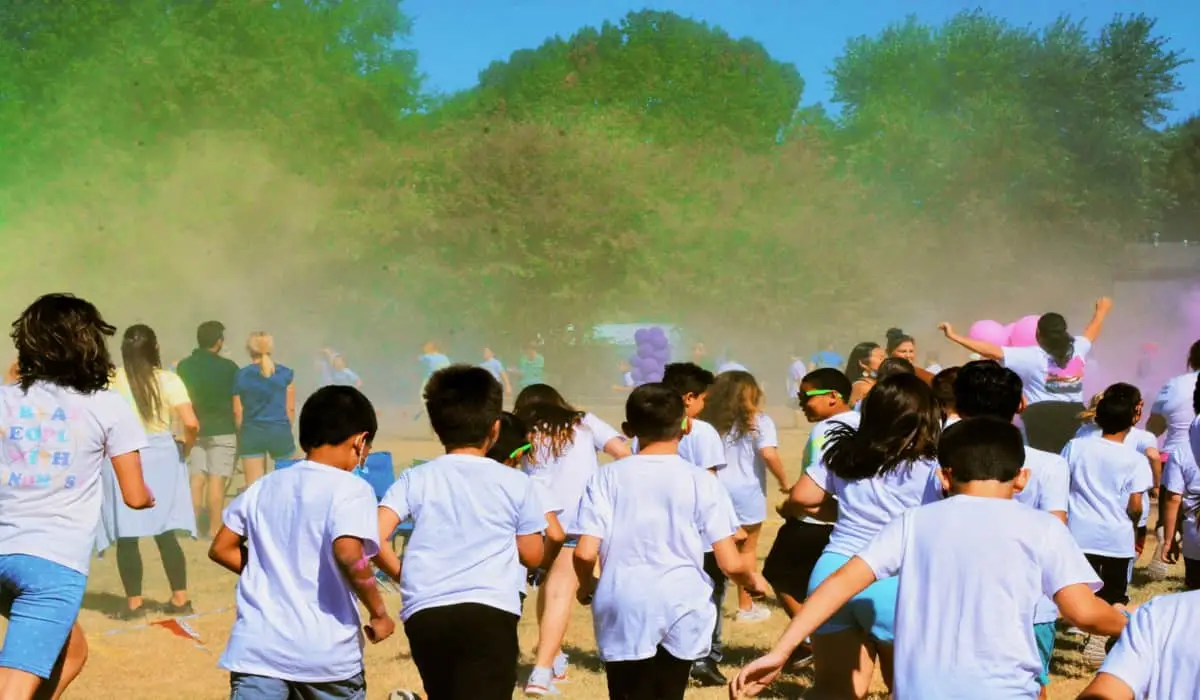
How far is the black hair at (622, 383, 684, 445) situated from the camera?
525cm

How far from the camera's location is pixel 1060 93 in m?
54.5

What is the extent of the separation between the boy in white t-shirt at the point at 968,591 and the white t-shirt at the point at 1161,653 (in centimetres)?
78

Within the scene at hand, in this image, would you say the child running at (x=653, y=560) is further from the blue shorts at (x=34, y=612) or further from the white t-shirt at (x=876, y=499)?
the blue shorts at (x=34, y=612)

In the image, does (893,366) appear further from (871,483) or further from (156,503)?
(156,503)

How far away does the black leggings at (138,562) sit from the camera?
9672 mm

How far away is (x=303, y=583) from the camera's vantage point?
4.45 metres

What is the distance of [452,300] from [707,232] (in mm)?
9769

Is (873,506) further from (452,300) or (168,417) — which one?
(452,300)

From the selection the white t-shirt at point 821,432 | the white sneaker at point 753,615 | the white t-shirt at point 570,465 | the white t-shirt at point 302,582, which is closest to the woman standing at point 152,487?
the white t-shirt at point 570,465

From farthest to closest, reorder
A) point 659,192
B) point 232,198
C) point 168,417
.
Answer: point 659,192 < point 232,198 < point 168,417

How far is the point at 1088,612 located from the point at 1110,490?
4848 mm

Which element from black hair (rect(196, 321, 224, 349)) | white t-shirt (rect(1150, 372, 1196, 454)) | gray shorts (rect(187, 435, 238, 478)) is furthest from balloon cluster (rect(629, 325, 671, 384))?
white t-shirt (rect(1150, 372, 1196, 454))

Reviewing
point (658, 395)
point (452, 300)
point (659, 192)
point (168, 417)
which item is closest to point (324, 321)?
point (452, 300)

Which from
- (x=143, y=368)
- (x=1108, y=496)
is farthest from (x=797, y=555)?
(x=143, y=368)
